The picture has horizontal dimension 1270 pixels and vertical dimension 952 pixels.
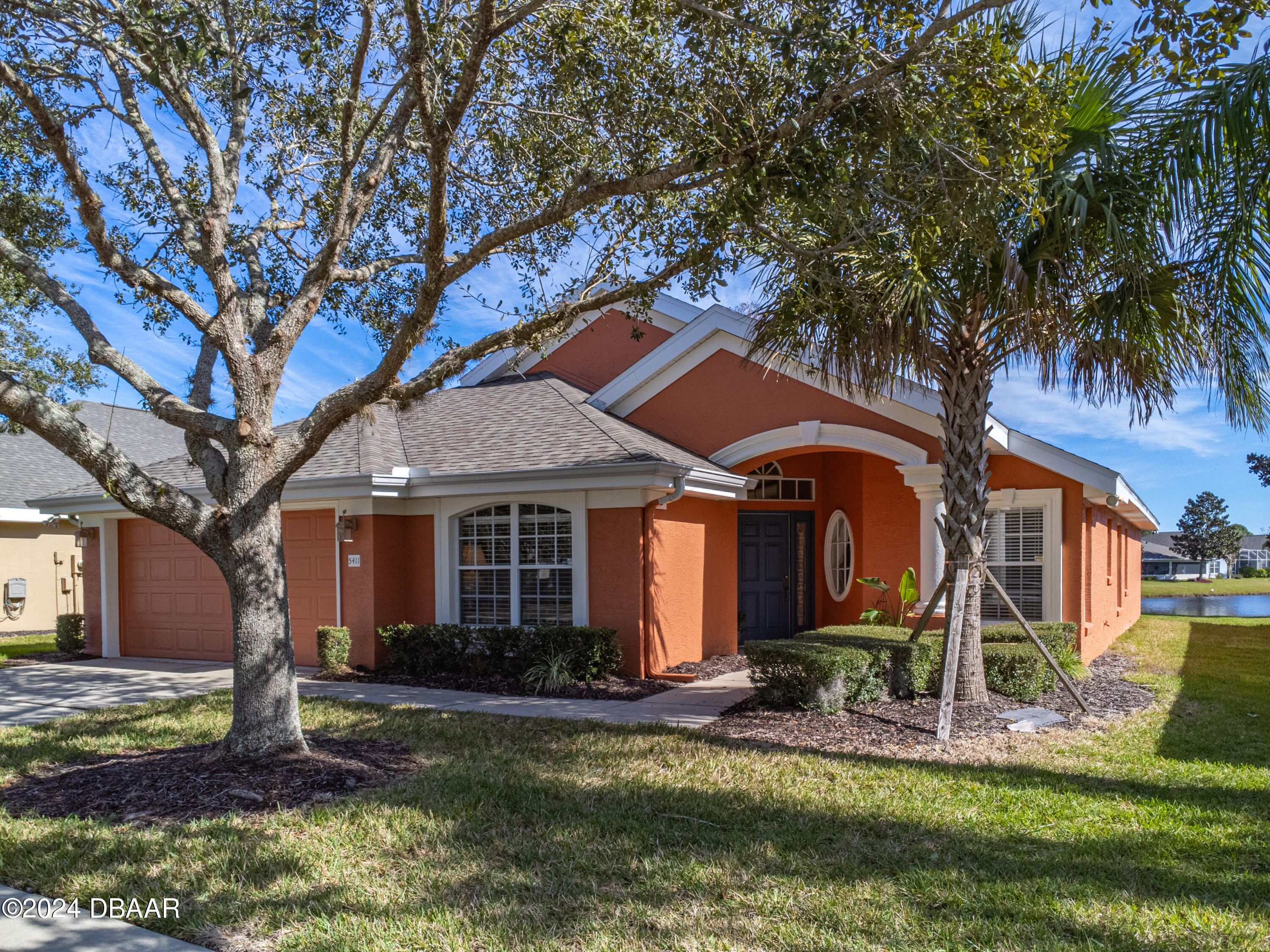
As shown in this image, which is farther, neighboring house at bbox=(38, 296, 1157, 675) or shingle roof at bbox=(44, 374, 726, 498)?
shingle roof at bbox=(44, 374, 726, 498)

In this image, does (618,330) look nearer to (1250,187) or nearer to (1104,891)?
(1250,187)

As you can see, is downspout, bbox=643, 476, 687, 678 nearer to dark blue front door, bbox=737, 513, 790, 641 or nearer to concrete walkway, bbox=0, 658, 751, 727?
concrete walkway, bbox=0, 658, 751, 727

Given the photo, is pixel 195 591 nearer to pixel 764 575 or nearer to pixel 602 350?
pixel 602 350

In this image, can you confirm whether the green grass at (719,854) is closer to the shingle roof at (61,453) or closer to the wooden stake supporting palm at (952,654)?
the wooden stake supporting palm at (952,654)

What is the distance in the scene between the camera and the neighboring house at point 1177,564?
266 ft

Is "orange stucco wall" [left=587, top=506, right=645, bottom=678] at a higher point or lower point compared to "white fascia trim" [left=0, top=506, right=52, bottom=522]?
lower

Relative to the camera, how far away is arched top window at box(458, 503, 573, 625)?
12172 millimetres

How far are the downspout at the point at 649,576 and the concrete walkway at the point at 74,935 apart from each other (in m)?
7.68

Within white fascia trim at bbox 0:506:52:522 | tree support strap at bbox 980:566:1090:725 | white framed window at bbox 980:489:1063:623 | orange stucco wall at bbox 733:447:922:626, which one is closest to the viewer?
tree support strap at bbox 980:566:1090:725

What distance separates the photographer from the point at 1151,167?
772 cm

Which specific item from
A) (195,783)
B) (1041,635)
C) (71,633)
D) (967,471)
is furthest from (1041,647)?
(71,633)

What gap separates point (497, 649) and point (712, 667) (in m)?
3.14

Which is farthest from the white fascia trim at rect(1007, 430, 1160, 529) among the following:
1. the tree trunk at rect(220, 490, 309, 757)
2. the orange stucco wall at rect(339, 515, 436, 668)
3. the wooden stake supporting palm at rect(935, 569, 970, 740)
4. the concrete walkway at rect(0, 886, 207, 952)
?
the concrete walkway at rect(0, 886, 207, 952)

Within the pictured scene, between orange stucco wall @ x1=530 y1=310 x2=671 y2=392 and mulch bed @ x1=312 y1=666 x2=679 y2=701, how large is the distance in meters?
6.90
